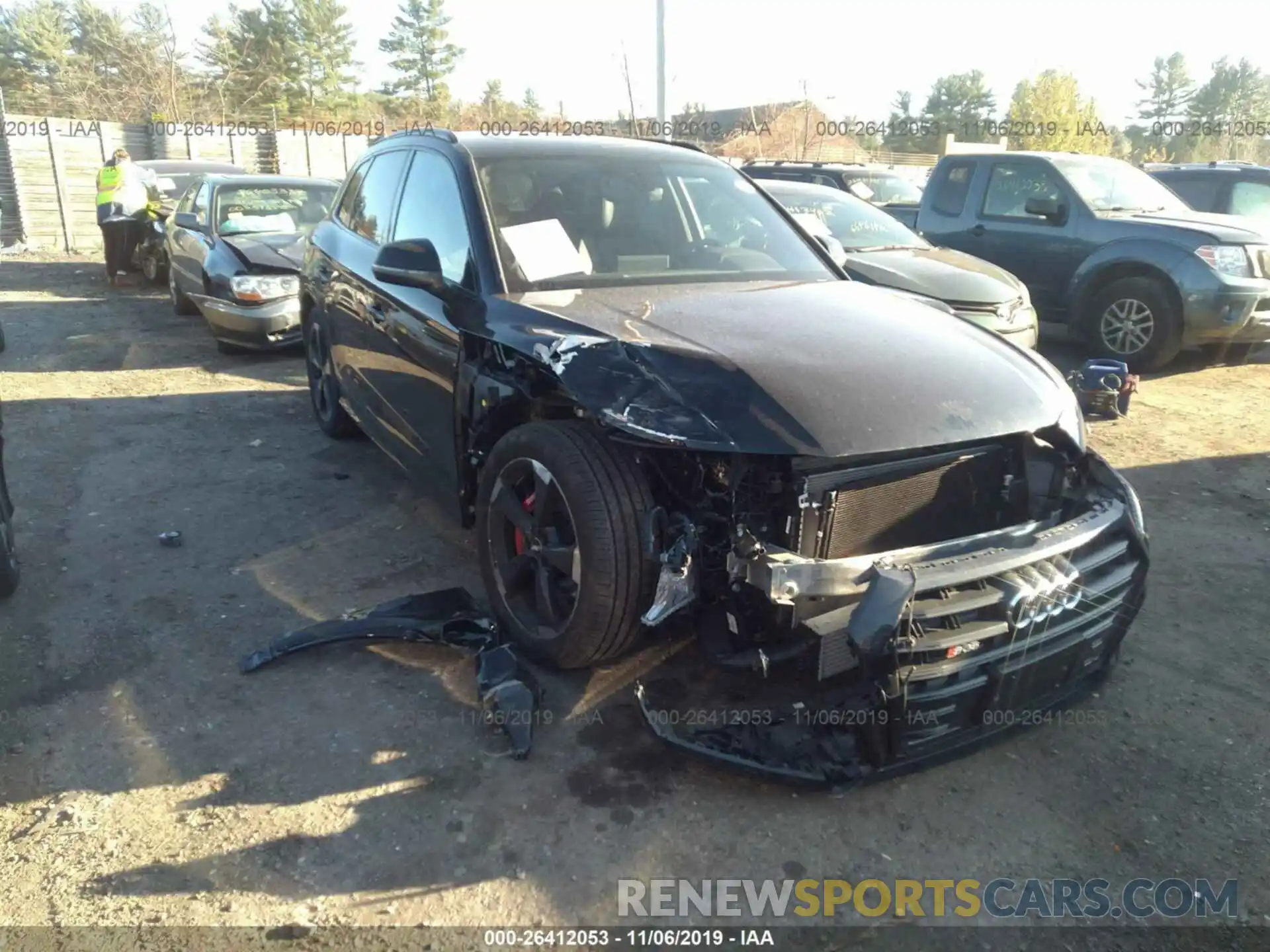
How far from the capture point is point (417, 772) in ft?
9.30

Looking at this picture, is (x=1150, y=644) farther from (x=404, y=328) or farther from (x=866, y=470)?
(x=404, y=328)

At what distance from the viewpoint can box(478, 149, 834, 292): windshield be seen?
3.65 metres

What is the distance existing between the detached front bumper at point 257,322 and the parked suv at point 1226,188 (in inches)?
365

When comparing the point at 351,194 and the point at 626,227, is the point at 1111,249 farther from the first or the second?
the point at 351,194

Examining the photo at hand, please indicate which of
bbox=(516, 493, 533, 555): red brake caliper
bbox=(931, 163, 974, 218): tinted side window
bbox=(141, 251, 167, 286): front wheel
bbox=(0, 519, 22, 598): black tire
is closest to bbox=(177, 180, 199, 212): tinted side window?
bbox=(141, 251, 167, 286): front wheel

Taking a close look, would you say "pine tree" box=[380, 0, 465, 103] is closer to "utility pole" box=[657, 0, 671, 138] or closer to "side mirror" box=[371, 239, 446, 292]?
"utility pole" box=[657, 0, 671, 138]

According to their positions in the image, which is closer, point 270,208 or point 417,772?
point 417,772

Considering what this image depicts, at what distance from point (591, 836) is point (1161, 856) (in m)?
1.57

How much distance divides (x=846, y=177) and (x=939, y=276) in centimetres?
483

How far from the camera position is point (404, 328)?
4086 mm

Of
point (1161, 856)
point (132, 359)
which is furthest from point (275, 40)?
point (1161, 856)

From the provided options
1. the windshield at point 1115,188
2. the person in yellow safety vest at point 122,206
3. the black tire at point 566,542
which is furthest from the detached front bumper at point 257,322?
the windshield at point 1115,188

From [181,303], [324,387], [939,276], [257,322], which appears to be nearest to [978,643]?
[324,387]

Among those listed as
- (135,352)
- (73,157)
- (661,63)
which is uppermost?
(661,63)
